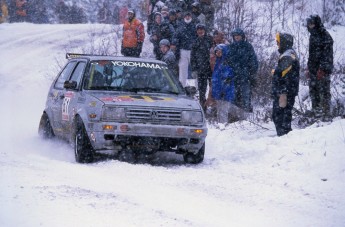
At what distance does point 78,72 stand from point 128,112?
1804mm

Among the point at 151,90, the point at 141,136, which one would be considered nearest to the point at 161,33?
→ the point at 151,90

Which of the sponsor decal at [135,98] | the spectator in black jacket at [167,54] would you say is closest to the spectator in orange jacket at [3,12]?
Result: the spectator in black jacket at [167,54]

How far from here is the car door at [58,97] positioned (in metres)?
9.69

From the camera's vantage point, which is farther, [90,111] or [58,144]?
[58,144]

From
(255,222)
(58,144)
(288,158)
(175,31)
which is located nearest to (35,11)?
(175,31)

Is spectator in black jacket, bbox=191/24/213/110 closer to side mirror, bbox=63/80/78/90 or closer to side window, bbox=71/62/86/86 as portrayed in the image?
side window, bbox=71/62/86/86

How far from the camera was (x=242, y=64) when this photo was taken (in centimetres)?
1190

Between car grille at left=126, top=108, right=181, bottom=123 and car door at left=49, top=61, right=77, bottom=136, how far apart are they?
1856 mm

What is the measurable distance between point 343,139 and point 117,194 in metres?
3.65

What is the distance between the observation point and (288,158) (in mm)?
8414

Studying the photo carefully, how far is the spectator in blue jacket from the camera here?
39.7 ft

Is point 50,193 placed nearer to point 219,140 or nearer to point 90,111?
point 90,111

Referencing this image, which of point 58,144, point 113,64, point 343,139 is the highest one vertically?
point 113,64

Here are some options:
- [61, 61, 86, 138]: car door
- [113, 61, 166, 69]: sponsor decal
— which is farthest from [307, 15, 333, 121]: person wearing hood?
[61, 61, 86, 138]: car door
